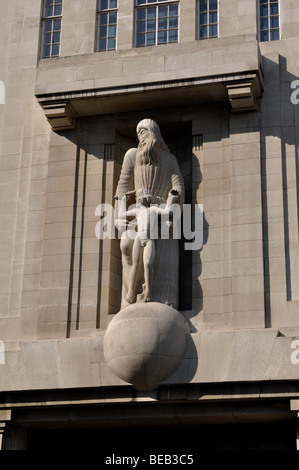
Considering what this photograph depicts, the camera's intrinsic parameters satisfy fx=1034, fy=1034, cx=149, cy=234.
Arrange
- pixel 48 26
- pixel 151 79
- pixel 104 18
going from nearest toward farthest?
pixel 151 79
pixel 104 18
pixel 48 26

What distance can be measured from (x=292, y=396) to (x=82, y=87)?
8526mm

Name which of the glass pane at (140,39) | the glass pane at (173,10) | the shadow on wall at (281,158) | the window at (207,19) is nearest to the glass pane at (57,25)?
the glass pane at (140,39)

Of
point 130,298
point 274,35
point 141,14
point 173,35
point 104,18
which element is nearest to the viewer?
point 130,298

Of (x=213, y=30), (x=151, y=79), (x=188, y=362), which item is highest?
(x=213, y=30)

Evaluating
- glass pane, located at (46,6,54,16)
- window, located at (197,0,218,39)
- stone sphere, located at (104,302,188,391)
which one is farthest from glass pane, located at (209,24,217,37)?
stone sphere, located at (104,302,188,391)

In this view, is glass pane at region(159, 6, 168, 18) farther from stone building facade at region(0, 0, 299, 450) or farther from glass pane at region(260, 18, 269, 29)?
glass pane at region(260, 18, 269, 29)

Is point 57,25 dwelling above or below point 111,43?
above

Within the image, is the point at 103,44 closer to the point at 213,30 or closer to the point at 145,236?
the point at 213,30

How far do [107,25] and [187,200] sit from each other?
17.2 ft

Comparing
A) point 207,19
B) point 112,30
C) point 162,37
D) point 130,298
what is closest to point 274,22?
point 207,19

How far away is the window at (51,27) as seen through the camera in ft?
85.6

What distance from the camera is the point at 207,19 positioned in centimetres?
2525
